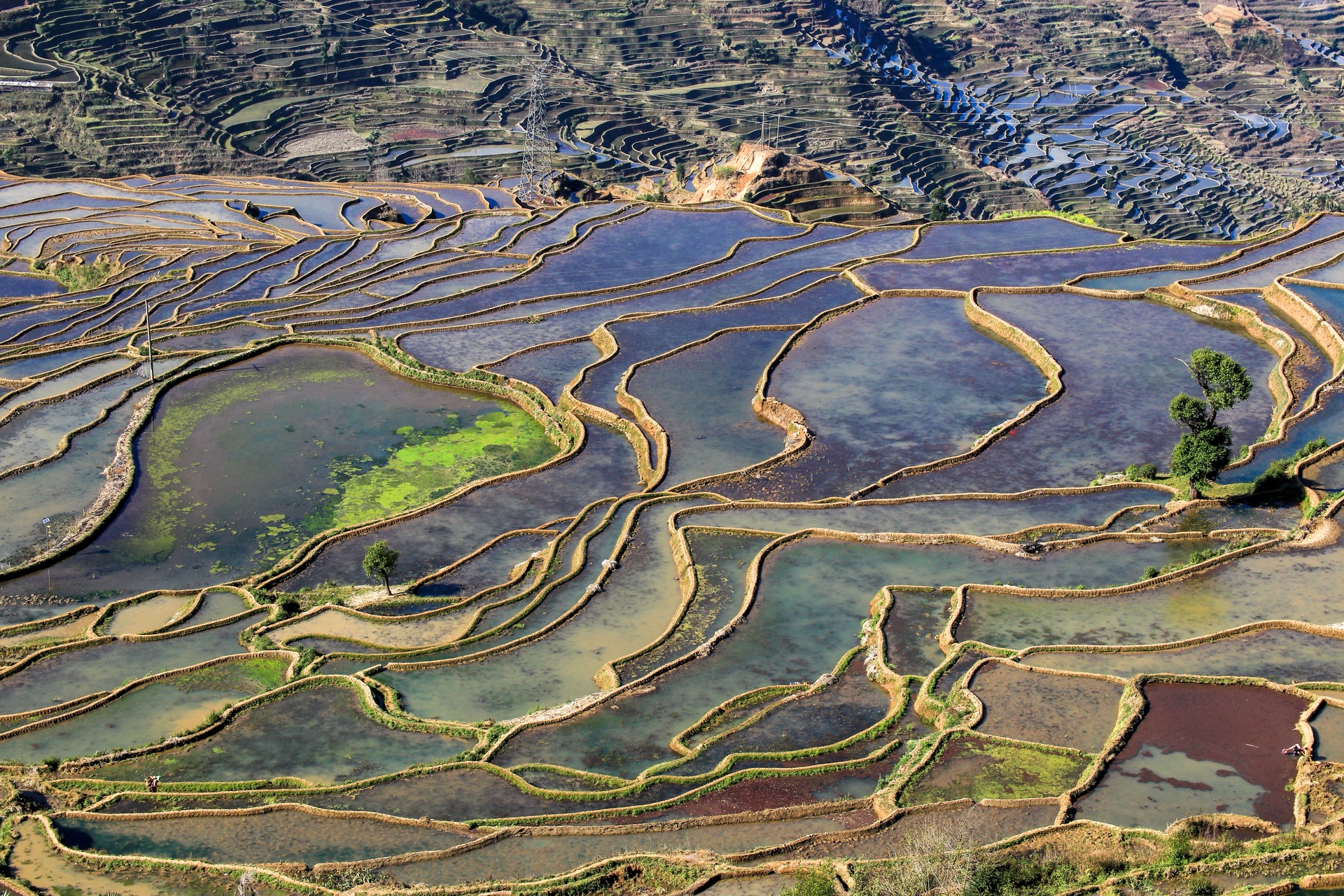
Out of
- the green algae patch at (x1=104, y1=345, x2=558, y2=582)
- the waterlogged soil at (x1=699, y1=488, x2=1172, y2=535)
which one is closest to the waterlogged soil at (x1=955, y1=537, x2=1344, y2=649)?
the waterlogged soil at (x1=699, y1=488, x2=1172, y2=535)

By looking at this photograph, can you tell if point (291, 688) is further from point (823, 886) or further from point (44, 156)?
point (44, 156)

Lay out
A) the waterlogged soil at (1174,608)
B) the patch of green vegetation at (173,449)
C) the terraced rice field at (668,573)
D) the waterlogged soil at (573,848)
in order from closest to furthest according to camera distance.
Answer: the waterlogged soil at (573,848), the terraced rice field at (668,573), the waterlogged soil at (1174,608), the patch of green vegetation at (173,449)

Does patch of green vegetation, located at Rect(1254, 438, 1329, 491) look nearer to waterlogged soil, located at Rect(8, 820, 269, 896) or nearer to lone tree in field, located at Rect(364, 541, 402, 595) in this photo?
lone tree in field, located at Rect(364, 541, 402, 595)

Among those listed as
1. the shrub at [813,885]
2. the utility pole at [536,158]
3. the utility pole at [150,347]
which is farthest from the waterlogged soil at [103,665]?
the utility pole at [536,158]

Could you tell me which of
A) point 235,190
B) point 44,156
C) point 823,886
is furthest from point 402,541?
point 44,156

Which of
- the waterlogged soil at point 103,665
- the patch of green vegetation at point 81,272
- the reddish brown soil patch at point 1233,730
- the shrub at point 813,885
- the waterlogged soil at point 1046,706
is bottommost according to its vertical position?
the patch of green vegetation at point 81,272

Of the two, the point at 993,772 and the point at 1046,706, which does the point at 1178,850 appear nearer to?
the point at 993,772

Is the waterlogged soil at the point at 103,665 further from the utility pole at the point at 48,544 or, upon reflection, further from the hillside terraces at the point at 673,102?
the hillside terraces at the point at 673,102
